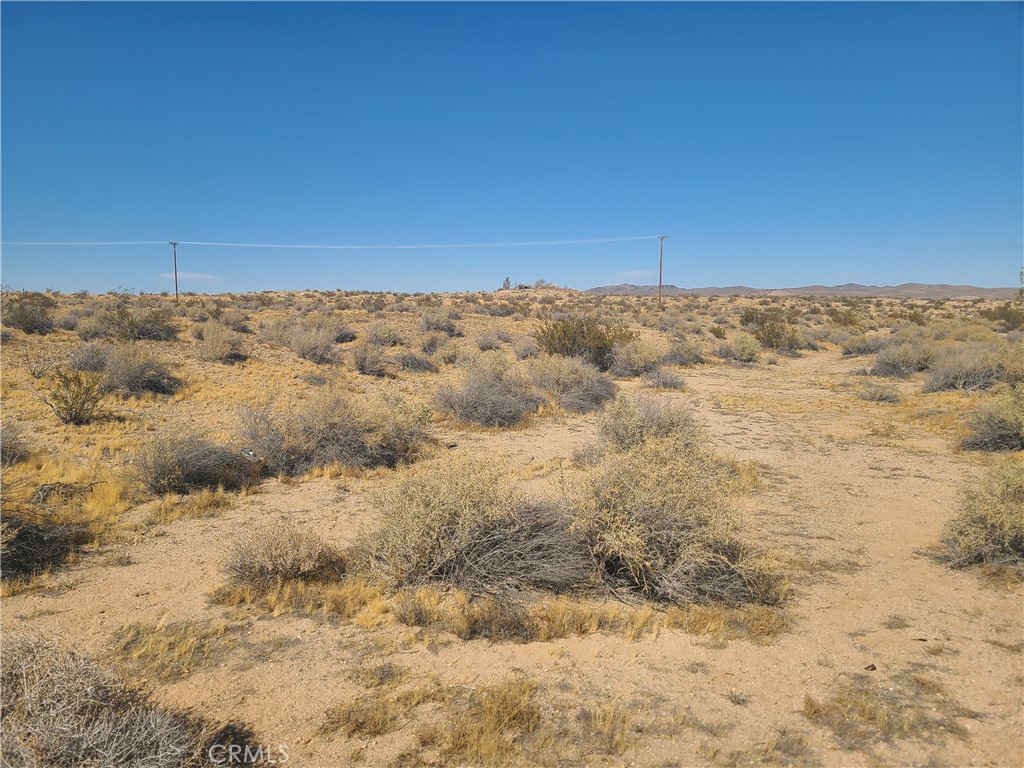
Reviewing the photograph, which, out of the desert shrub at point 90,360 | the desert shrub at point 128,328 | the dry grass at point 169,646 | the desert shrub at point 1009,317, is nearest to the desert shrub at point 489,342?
the desert shrub at point 128,328

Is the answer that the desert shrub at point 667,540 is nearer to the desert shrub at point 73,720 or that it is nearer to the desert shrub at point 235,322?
the desert shrub at point 73,720

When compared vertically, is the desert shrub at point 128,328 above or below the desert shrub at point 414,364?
above

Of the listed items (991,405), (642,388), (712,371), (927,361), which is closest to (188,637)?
(991,405)

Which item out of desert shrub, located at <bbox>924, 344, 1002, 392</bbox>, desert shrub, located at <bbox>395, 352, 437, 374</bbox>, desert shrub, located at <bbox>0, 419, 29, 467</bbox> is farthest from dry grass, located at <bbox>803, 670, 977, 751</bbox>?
desert shrub, located at <bbox>395, 352, 437, 374</bbox>

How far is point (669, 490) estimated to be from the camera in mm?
5289

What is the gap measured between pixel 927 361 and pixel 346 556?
883 inches

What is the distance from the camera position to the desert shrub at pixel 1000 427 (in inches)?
378

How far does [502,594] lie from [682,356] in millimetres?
19756

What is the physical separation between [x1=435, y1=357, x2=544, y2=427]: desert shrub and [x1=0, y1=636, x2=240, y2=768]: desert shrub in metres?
9.36

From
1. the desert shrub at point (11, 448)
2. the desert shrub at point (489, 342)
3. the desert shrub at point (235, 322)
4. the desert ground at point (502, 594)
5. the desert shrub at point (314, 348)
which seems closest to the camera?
the desert ground at point (502, 594)

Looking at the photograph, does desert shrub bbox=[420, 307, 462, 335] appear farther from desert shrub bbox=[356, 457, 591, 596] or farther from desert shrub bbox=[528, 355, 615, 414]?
desert shrub bbox=[356, 457, 591, 596]

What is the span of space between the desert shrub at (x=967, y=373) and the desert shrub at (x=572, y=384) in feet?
31.3

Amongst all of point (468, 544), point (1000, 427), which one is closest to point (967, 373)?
point (1000, 427)

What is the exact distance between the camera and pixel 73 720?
2.57 metres
